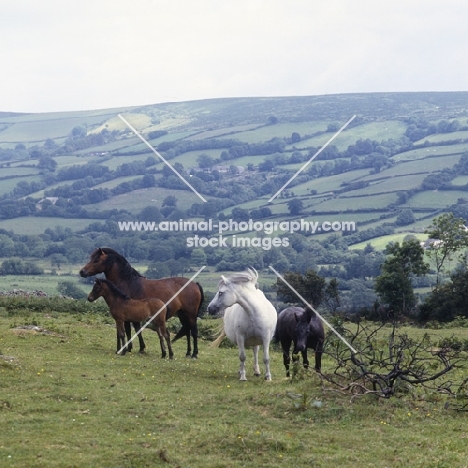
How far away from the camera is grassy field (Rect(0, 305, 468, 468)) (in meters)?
11.4

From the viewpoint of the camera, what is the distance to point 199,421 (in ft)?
43.3

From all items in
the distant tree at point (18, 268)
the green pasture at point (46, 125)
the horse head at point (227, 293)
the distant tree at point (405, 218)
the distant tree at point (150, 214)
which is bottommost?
the distant tree at point (18, 268)

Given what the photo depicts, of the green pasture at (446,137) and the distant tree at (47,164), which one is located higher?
the green pasture at (446,137)

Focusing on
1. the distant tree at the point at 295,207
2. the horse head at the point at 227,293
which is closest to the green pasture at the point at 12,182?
the distant tree at the point at 295,207

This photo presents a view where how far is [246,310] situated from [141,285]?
4.30m

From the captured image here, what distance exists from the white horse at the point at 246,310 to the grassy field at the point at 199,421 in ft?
2.49

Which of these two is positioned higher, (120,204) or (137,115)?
(137,115)

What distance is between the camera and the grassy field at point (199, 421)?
11.4 m


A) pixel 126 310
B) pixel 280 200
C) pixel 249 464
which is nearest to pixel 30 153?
pixel 280 200

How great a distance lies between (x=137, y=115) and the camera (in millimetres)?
144000

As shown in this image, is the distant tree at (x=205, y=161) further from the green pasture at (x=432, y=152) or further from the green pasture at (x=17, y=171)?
the green pasture at (x=17, y=171)

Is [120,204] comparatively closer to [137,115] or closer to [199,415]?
[137,115]

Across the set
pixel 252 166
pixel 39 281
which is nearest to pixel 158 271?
pixel 39 281

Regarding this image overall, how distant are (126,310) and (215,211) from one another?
65.2 m
